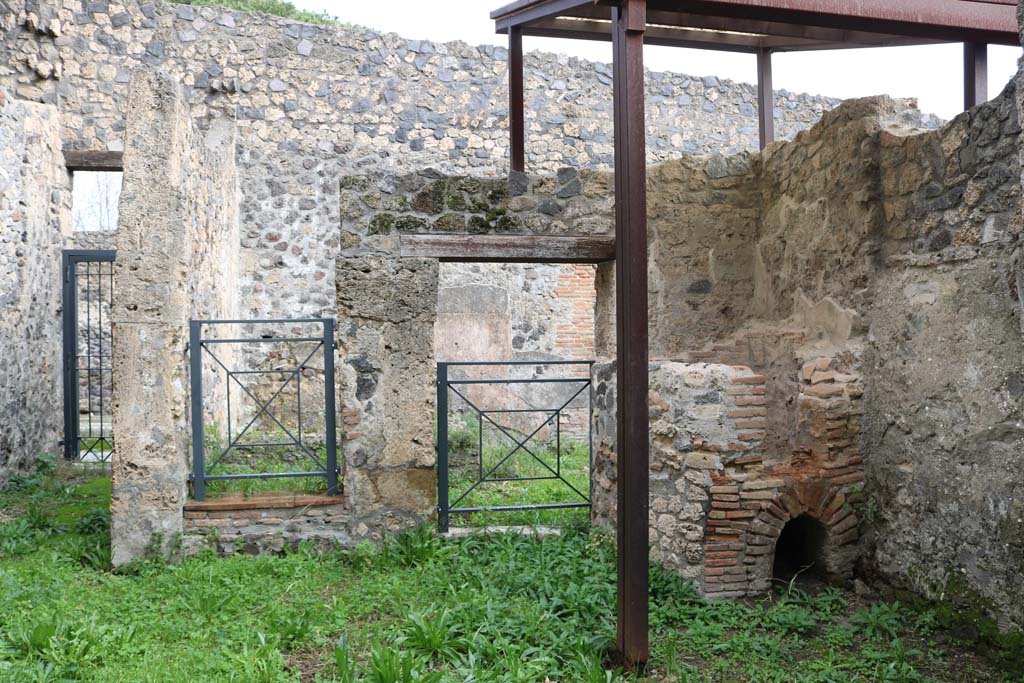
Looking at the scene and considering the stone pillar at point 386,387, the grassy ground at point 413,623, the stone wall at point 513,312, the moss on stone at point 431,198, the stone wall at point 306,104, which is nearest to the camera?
the grassy ground at point 413,623

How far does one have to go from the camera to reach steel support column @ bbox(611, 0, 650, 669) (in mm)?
3781

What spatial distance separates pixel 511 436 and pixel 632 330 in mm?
3241

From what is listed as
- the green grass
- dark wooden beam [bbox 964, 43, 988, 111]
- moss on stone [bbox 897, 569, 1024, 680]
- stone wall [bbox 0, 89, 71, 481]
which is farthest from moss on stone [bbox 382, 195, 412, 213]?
the green grass

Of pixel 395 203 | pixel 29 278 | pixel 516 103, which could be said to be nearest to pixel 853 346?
pixel 516 103

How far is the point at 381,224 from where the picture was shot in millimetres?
5664

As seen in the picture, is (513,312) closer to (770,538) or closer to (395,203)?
(395,203)

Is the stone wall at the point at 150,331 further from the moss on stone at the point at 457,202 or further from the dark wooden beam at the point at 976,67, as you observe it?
the dark wooden beam at the point at 976,67

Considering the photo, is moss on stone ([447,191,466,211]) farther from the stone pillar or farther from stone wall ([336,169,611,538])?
the stone pillar

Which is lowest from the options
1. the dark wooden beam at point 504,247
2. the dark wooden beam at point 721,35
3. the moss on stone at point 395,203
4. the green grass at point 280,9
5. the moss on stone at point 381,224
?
the dark wooden beam at point 504,247

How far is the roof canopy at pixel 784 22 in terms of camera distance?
4.07 metres

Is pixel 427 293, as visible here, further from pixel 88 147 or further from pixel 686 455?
pixel 88 147

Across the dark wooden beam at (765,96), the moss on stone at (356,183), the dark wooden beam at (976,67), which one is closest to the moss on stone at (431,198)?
the moss on stone at (356,183)

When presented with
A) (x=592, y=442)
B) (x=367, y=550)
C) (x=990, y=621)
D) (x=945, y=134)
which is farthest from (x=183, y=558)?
(x=945, y=134)

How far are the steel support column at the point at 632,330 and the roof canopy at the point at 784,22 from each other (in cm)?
40
